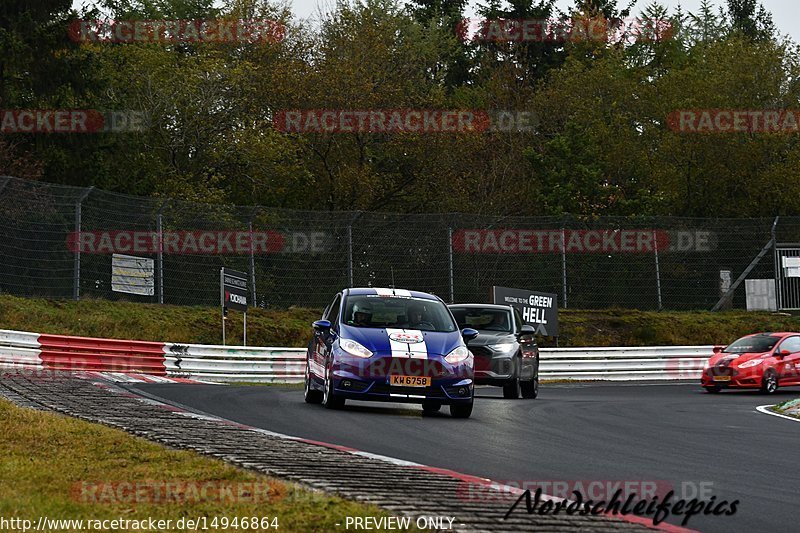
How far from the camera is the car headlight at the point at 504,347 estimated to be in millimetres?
20547

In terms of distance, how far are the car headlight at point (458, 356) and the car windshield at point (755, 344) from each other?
1223 centimetres

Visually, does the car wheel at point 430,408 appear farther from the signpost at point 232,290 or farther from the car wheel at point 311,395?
the signpost at point 232,290

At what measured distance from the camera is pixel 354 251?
1196 inches

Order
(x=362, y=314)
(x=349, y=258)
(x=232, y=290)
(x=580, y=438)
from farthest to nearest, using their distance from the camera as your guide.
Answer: (x=349, y=258)
(x=232, y=290)
(x=362, y=314)
(x=580, y=438)

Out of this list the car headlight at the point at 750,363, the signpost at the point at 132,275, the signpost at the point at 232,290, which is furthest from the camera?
the signpost at the point at 132,275

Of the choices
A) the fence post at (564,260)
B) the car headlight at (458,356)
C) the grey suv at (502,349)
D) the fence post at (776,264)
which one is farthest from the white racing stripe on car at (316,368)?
the fence post at (776,264)

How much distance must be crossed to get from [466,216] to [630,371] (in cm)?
566

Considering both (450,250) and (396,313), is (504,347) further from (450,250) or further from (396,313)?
(450,250)

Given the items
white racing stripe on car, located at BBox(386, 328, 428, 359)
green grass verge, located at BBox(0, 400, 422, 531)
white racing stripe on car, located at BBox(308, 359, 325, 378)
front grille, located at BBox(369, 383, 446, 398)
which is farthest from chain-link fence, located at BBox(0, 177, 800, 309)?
green grass verge, located at BBox(0, 400, 422, 531)

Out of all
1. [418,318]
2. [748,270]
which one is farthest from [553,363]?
[418,318]

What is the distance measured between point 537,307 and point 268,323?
642cm

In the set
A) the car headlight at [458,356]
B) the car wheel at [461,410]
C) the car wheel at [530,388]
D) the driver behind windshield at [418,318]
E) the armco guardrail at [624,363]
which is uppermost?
the driver behind windshield at [418,318]

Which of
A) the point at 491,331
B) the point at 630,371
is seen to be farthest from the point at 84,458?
the point at 630,371

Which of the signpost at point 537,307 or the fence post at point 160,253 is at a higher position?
the fence post at point 160,253
